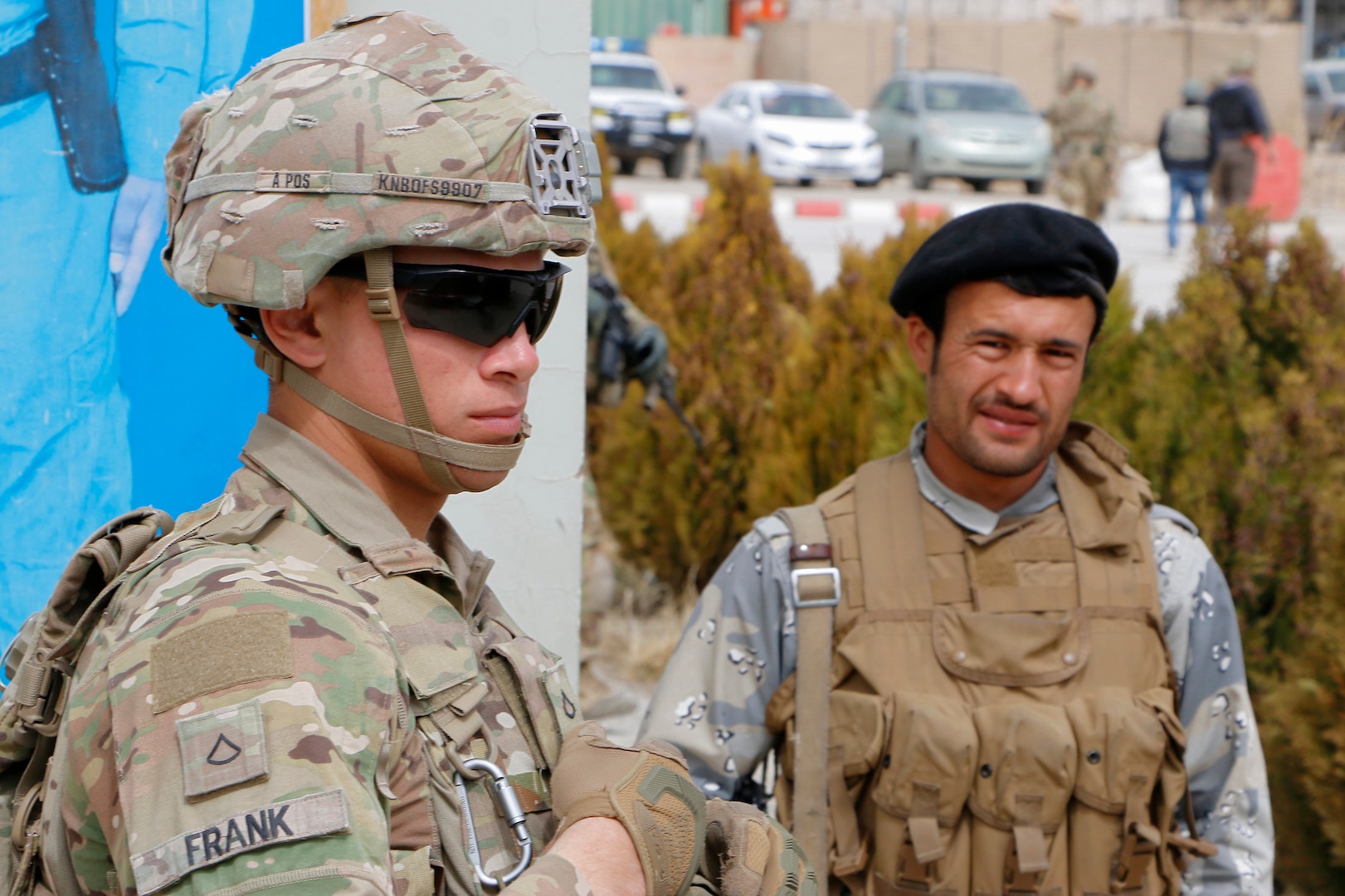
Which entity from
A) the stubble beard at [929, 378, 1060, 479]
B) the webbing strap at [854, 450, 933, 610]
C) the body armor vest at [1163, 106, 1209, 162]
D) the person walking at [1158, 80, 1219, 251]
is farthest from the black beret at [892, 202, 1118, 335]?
the body armor vest at [1163, 106, 1209, 162]

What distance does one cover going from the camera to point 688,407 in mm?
5773

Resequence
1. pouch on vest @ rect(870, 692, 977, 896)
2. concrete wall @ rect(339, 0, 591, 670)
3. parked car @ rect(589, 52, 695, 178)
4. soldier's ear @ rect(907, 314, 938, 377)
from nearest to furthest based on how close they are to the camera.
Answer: pouch on vest @ rect(870, 692, 977, 896)
soldier's ear @ rect(907, 314, 938, 377)
concrete wall @ rect(339, 0, 591, 670)
parked car @ rect(589, 52, 695, 178)

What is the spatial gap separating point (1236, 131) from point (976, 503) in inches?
468

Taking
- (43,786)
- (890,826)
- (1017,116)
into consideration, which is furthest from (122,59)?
(1017,116)

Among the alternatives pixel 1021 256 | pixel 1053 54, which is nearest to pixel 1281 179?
pixel 1053 54

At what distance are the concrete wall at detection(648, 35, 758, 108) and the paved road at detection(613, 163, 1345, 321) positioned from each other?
1173cm

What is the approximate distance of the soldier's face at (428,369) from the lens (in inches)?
56.1

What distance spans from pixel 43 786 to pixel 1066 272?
5.82 feet

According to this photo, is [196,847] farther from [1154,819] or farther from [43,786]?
[1154,819]

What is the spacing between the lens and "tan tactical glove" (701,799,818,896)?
141cm

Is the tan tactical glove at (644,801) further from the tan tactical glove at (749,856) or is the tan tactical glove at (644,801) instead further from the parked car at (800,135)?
the parked car at (800,135)

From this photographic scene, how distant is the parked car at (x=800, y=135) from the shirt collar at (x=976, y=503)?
16.2 m

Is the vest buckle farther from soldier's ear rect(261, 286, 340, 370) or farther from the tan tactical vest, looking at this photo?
soldier's ear rect(261, 286, 340, 370)

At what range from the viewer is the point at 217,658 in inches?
44.6
